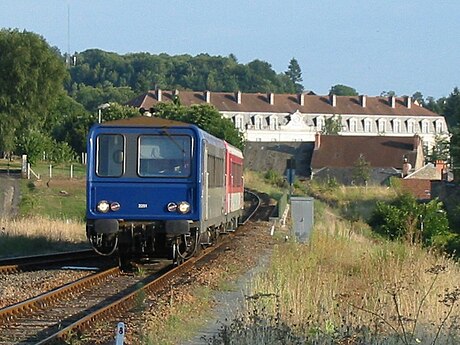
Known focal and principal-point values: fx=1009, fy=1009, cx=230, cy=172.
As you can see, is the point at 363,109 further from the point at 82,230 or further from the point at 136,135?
the point at 136,135

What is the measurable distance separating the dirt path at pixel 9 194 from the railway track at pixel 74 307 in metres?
23.1

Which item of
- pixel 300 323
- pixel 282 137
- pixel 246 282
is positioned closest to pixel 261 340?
pixel 300 323

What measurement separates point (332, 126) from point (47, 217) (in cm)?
12307

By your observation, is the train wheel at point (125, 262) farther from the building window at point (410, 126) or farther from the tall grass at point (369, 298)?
the building window at point (410, 126)

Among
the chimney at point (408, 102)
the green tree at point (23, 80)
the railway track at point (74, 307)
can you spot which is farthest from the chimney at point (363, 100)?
the railway track at point (74, 307)

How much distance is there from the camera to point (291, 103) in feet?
543

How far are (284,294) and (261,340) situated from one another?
10.3ft

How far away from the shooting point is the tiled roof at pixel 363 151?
110 m

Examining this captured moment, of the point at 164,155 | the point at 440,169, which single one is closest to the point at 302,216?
the point at 164,155

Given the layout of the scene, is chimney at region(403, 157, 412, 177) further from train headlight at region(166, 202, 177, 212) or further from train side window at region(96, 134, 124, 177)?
train side window at region(96, 134, 124, 177)

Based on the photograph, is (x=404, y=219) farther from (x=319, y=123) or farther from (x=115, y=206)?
(x=319, y=123)

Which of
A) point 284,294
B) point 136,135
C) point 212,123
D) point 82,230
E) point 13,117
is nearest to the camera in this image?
point 284,294

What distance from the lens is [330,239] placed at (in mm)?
23641

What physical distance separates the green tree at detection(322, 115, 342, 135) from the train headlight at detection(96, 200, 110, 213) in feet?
453
